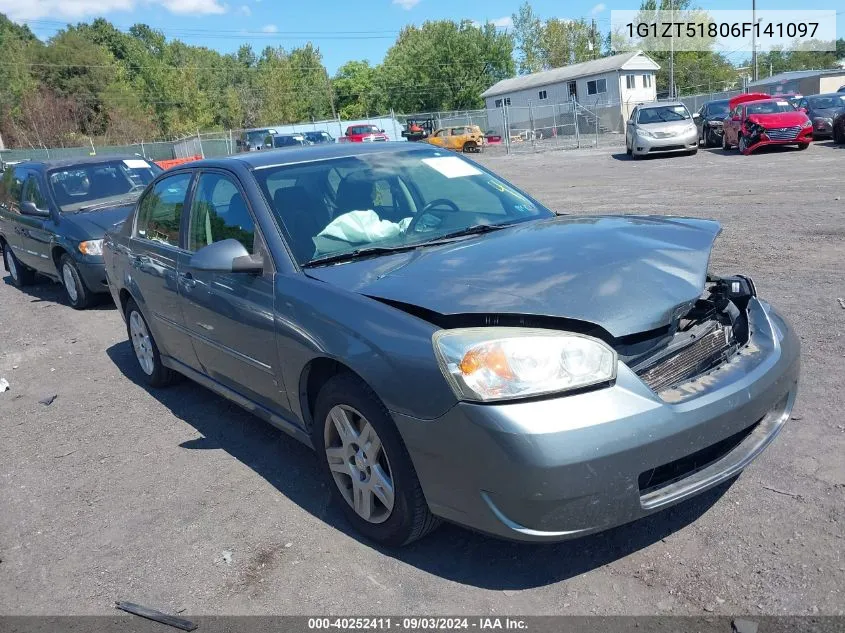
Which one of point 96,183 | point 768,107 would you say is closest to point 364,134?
point 768,107

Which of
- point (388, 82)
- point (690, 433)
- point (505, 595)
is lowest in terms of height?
point (505, 595)

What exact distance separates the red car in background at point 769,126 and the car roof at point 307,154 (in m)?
18.0

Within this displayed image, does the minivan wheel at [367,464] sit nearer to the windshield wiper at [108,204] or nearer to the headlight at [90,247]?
the headlight at [90,247]

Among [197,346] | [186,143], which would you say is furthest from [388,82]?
[197,346]

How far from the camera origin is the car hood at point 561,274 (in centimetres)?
279

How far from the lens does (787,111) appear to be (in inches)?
804

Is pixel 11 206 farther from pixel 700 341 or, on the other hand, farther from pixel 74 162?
pixel 700 341

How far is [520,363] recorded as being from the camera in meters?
2.56

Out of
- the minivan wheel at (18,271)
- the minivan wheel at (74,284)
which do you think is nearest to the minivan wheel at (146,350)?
the minivan wheel at (74,284)

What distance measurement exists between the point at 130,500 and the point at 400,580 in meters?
1.78

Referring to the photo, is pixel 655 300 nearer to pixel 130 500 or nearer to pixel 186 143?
pixel 130 500

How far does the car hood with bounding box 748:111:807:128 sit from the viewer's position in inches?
776

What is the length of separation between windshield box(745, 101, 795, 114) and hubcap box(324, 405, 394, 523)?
20773 mm

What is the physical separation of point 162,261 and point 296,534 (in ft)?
7.24
